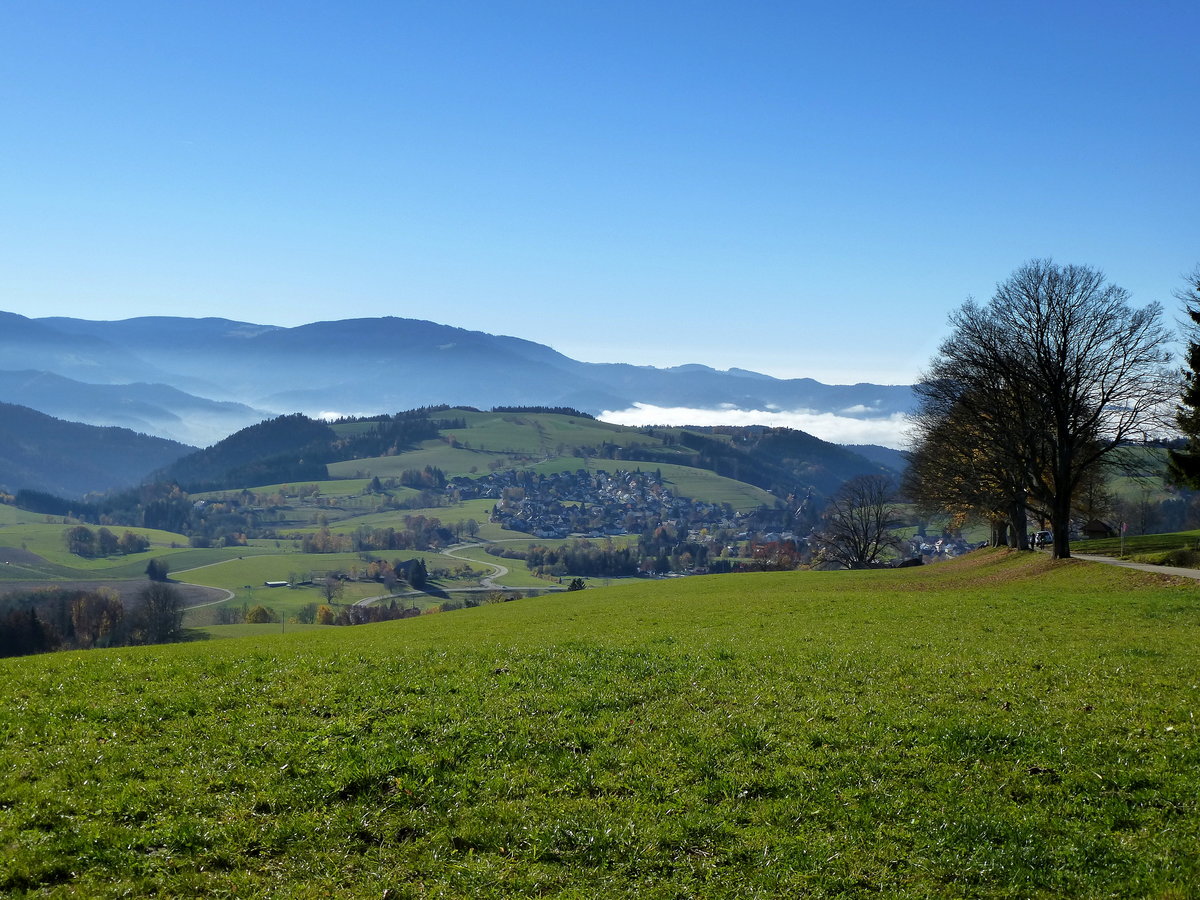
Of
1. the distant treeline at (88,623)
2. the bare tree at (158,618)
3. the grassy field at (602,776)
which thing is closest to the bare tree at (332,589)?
the distant treeline at (88,623)

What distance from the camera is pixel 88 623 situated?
10625 cm

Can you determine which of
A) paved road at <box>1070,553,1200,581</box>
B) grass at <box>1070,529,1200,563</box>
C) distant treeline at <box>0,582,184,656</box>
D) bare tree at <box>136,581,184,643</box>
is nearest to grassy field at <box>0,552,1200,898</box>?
paved road at <box>1070,553,1200,581</box>

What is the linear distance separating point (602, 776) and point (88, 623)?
379 feet

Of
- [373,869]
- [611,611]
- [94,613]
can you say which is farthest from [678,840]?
[94,613]

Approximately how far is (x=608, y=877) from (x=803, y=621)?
19.9 meters

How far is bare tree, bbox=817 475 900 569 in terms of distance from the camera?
9494cm

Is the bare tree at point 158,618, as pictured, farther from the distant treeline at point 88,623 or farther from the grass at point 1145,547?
the grass at point 1145,547

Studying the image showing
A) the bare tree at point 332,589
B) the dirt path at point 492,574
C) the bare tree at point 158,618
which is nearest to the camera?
the bare tree at point 158,618

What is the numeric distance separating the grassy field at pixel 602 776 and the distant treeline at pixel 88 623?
7795 cm

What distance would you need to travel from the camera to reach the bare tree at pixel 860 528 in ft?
311

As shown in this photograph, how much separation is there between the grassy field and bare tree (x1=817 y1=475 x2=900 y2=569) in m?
78.9

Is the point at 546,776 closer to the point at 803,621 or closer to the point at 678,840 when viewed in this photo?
the point at 678,840

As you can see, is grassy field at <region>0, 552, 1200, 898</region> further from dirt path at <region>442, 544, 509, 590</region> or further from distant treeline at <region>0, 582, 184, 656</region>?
dirt path at <region>442, 544, 509, 590</region>

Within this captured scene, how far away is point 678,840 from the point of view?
9625 millimetres
